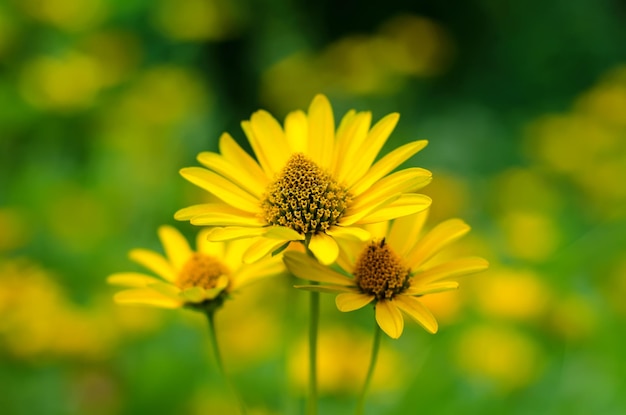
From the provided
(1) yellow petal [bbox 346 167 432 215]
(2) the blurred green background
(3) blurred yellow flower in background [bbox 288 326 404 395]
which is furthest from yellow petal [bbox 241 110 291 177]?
(3) blurred yellow flower in background [bbox 288 326 404 395]

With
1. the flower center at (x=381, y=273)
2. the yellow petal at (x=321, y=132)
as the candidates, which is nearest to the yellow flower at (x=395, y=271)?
the flower center at (x=381, y=273)

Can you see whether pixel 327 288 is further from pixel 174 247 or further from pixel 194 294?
pixel 174 247

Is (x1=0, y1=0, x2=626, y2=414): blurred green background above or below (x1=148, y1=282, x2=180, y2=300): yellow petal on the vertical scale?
above

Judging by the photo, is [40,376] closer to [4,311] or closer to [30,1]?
[4,311]

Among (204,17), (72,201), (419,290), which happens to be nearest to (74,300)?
(72,201)

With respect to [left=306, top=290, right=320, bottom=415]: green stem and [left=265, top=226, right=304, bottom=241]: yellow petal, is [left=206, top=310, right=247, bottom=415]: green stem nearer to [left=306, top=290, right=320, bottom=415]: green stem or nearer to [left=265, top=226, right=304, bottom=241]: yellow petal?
[left=306, top=290, right=320, bottom=415]: green stem
